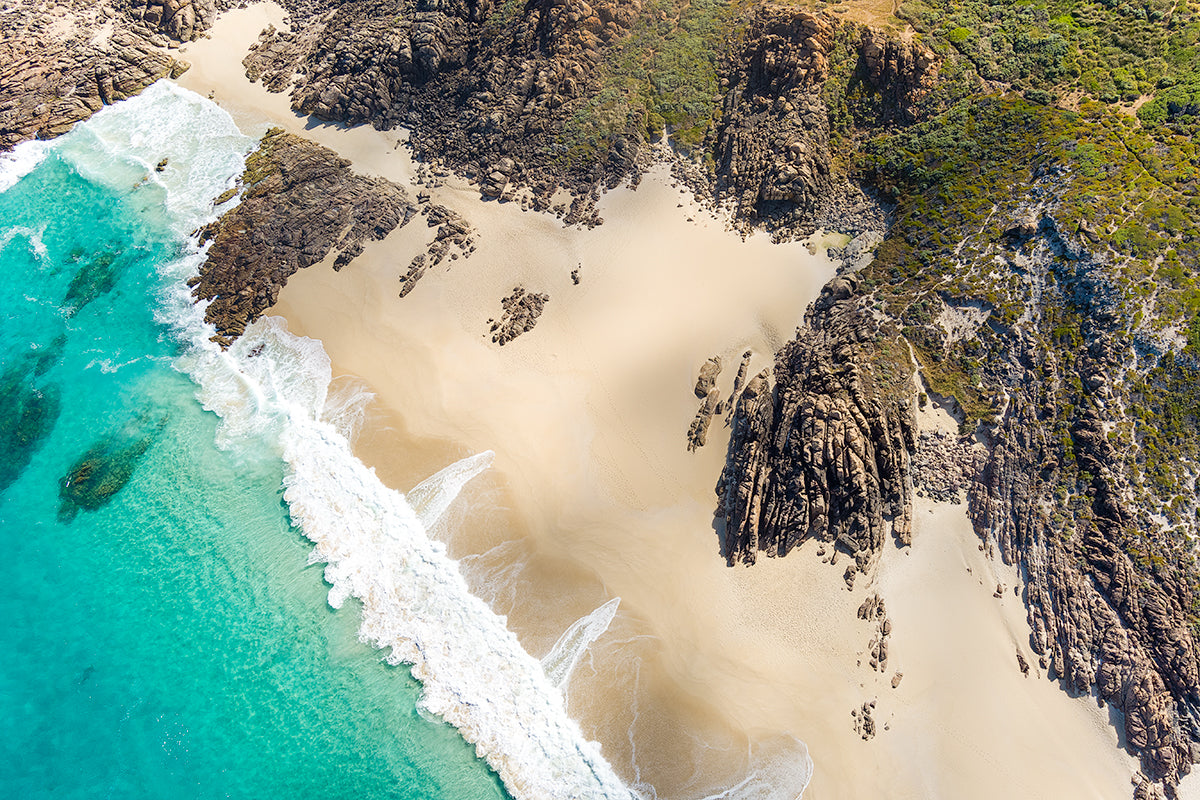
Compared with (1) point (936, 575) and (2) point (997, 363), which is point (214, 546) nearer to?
(1) point (936, 575)

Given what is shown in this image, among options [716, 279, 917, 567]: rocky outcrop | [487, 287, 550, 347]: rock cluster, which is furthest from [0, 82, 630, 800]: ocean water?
[716, 279, 917, 567]: rocky outcrop

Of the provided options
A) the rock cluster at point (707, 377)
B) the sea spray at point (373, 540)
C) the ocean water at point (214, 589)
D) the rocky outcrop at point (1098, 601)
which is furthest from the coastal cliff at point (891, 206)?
the ocean water at point (214, 589)

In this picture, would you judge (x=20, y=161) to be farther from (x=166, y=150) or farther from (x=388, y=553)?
(x=388, y=553)

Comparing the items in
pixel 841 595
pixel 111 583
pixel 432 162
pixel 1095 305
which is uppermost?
pixel 1095 305

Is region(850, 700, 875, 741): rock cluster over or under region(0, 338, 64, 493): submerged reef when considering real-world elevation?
over

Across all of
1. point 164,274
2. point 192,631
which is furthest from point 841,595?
point 164,274

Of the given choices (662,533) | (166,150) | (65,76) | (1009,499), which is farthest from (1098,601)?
(65,76)

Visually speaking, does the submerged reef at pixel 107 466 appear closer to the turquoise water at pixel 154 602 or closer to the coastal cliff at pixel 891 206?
the turquoise water at pixel 154 602

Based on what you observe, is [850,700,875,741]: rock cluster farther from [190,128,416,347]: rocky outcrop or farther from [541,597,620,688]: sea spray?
[190,128,416,347]: rocky outcrop
